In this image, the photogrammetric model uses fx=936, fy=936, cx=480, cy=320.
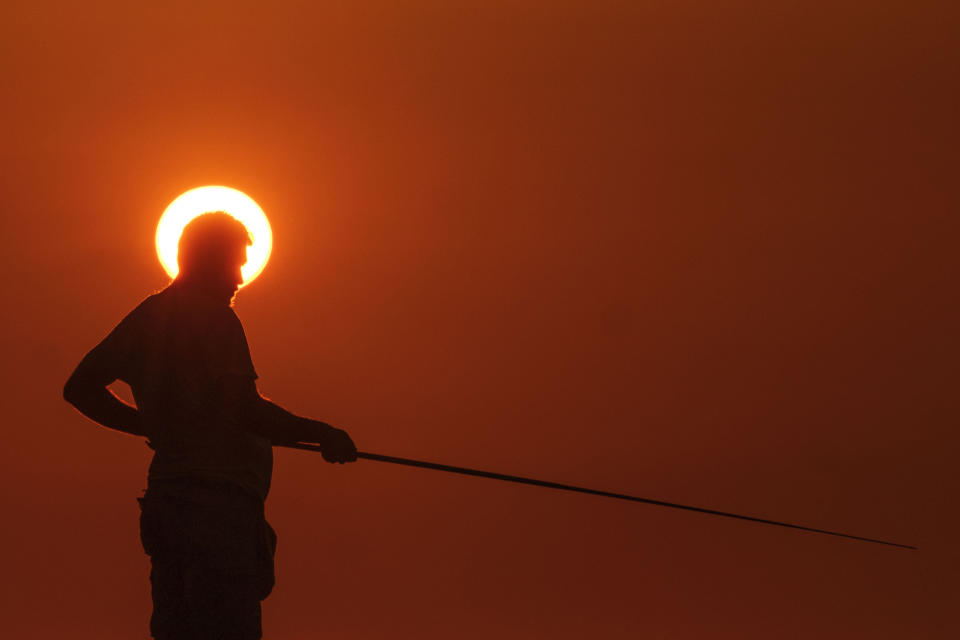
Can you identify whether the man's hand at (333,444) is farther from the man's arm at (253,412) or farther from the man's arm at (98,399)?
the man's arm at (98,399)

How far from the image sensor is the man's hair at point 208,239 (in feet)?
4.53

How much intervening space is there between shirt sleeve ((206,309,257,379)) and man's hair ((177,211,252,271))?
0.13 metres

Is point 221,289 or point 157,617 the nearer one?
point 157,617

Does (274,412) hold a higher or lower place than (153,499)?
higher

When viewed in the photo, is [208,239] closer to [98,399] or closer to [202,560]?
[98,399]

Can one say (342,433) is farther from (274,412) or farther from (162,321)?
(162,321)

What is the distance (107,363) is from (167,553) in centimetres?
30

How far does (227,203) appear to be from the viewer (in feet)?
10.1

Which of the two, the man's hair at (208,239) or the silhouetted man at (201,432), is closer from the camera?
the silhouetted man at (201,432)

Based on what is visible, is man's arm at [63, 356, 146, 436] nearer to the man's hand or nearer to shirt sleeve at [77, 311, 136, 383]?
shirt sleeve at [77, 311, 136, 383]

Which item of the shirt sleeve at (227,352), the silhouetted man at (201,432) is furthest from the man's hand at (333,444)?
the shirt sleeve at (227,352)

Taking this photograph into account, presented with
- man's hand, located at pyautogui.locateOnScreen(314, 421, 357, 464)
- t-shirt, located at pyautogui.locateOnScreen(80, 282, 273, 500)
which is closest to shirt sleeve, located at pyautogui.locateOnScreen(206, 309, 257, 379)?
t-shirt, located at pyautogui.locateOnScreen(80, 282, 273, 500)

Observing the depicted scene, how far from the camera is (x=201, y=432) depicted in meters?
1.24

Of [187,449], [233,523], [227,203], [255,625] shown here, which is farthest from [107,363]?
[227,203]
